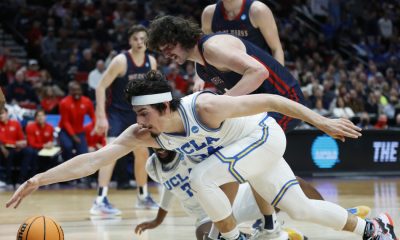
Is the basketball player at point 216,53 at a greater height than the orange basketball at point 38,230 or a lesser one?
greater

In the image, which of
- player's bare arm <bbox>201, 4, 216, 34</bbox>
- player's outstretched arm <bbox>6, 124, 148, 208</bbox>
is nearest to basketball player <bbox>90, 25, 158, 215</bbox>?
player's bare arm <bbox>201, 4, 216, 34</bbox>

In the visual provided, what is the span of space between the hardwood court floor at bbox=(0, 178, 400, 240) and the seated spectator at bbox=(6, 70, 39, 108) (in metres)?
2.56

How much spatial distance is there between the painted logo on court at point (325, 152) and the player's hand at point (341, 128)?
8.25m

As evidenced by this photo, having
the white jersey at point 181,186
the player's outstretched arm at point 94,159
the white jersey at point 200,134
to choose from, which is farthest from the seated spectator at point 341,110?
the player's outstretched arm at point 94,159

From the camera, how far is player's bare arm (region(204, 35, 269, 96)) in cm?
529

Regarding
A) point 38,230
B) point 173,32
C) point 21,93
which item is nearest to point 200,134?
point 173,32

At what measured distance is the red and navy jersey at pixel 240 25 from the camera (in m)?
6.47

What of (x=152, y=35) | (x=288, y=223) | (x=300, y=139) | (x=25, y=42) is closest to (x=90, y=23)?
(x=25, y=42)

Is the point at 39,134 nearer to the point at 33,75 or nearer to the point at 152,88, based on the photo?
the point at 33,75

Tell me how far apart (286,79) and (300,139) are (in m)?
6.86

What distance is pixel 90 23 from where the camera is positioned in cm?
1781

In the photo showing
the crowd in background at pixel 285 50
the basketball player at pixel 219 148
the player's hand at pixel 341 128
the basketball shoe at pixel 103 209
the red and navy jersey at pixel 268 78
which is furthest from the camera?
the crowd in background at pixel 285 50

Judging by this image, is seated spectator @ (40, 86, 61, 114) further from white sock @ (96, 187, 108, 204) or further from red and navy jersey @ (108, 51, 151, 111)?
white sock @ (96, 187, 108, 204)

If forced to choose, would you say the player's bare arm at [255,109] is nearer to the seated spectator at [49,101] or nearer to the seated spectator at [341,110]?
the seated spectator at [49,101]
